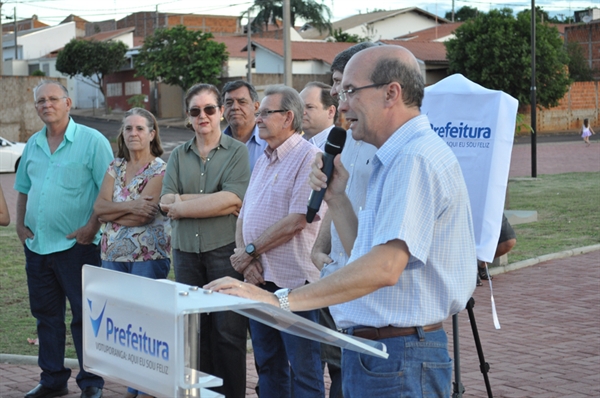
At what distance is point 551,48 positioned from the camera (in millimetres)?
45562

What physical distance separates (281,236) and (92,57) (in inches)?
2291

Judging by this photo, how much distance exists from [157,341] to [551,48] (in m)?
46.6

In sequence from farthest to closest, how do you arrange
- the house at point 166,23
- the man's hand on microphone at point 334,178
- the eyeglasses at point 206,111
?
1. the house at point 166,23
2. the eyeglasses at point 206,111
3. the man's hand on microphone at point 334,178

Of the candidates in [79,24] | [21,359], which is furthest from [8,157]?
[79,24]

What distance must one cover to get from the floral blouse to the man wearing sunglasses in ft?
2.19

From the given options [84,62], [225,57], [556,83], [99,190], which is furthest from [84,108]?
[99,190]

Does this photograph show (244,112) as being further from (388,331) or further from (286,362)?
(388,331)

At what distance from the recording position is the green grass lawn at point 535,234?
770cm

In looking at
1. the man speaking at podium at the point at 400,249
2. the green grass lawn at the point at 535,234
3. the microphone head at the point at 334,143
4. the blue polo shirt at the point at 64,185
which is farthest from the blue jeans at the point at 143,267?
the man speaking at podium at the point at 400,249

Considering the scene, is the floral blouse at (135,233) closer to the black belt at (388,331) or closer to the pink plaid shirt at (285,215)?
the pink plaid shirt at (285,215)

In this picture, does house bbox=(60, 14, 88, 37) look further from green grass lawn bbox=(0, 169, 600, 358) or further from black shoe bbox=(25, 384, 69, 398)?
black shoe bbox=(25, 384, 69, 398)

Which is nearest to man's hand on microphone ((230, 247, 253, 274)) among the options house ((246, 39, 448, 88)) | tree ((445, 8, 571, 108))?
tree ((445, 8, 571, 108))

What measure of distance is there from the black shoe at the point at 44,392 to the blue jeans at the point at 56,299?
0.11 feet

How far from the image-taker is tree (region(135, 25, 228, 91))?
5097 cm
